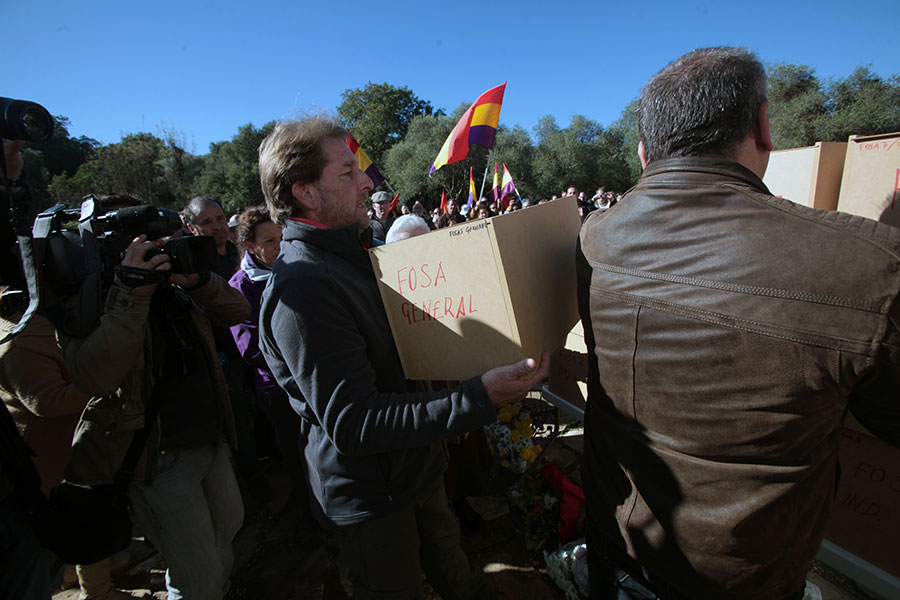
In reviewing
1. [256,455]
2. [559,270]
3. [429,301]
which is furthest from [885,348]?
[256,455]

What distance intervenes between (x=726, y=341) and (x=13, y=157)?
1868mm

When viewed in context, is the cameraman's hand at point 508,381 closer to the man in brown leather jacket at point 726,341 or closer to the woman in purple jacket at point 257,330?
the man in brown leather jacket at point 726,341

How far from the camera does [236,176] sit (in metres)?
36.2

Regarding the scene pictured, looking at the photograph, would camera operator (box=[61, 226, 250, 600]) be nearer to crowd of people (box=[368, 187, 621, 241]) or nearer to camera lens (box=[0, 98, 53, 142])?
camera lens (box=[0, 98, 53, 142])

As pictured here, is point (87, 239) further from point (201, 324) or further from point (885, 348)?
point (885, 348)

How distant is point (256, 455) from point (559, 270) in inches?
133

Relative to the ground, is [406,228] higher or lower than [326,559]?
higher

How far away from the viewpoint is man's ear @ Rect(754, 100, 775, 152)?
1.02 metres

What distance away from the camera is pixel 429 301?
117 cm

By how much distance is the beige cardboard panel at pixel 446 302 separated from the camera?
3.48 feet

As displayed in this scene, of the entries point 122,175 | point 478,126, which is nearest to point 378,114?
point 122,175

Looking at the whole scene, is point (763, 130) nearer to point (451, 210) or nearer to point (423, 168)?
point (451, 210)

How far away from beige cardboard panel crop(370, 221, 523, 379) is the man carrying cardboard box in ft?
0.25

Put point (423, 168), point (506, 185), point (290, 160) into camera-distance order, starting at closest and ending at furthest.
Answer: point (290, 160) → point (506, 185) → point (423, 168)
